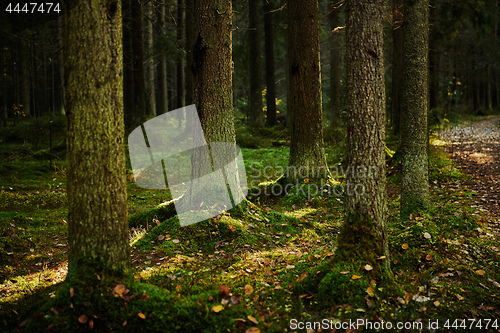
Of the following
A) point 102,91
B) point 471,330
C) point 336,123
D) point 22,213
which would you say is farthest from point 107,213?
point 336,123

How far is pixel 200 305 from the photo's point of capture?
3.16m

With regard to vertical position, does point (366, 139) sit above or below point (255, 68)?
below

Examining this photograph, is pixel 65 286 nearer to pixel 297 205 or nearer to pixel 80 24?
pixel 80 24

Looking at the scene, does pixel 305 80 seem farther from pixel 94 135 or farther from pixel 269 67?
pixel 269 67

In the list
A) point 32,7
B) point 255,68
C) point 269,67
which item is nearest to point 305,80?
point 255,68

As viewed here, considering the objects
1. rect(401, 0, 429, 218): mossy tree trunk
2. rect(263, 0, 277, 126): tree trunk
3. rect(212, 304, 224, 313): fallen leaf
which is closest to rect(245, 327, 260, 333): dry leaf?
rect(212, 304, 224, 313): fallen leaf

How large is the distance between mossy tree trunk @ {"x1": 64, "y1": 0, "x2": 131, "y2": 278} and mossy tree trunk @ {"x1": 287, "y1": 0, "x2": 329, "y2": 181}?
16.1 ft

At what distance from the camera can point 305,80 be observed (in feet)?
24.2

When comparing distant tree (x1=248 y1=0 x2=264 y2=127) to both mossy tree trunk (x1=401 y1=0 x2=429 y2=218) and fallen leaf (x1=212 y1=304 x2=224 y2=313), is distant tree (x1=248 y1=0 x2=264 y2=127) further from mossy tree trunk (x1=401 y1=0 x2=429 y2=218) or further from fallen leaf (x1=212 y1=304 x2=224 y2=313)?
fallen leaf (x1=212 y1=304 x2=224 y2=313)

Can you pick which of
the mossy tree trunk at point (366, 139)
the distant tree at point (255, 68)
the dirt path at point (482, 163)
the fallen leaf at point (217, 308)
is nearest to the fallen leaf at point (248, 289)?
the fallen leaf at point (217, 308)

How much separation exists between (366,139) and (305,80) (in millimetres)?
4104

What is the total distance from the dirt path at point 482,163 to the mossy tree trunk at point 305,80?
345 centimetres

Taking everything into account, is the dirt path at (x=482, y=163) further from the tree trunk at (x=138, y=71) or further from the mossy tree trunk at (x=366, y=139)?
the tree trunk at (x=138, y=71)

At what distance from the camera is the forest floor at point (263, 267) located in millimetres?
3127
